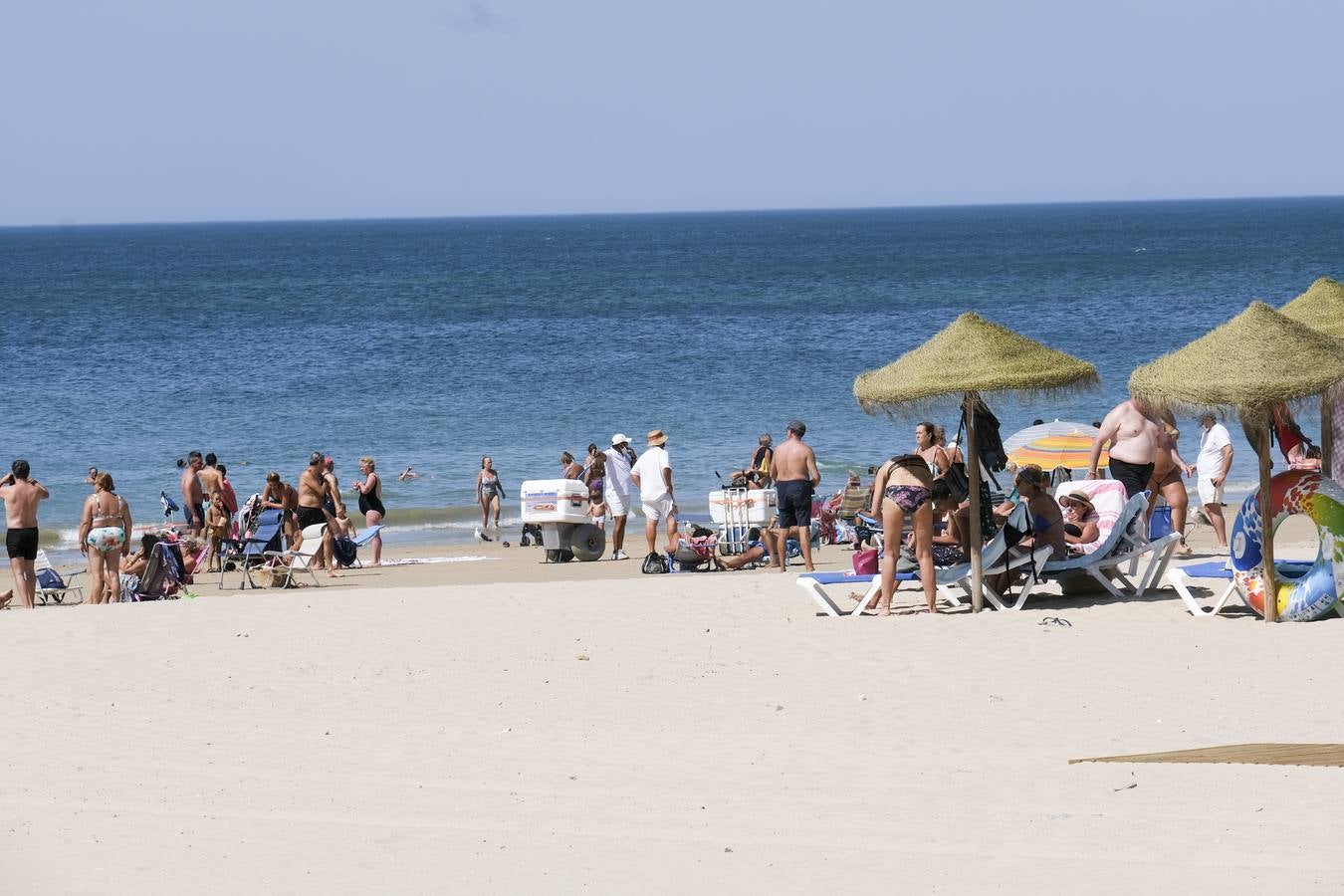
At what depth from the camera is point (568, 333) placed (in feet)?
163

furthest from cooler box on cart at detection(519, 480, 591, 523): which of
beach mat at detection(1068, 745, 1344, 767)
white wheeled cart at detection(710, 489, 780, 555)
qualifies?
beach mat at detection(1068, 745, 1344, 767)

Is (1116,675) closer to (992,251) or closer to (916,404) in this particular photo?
(916,404)

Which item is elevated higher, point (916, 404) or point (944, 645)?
point (916, 404)

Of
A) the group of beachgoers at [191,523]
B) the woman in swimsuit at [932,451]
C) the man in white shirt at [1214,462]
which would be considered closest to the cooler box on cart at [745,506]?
the woman in swimsuit at [932,451]

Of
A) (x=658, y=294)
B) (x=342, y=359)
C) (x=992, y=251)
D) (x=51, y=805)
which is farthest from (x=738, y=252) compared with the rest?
(x=51, y=805)

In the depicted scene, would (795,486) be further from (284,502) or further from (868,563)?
(284,502)

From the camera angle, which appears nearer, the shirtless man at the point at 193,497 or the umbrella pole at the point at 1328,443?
the umbrella pole at the point at 1328,443

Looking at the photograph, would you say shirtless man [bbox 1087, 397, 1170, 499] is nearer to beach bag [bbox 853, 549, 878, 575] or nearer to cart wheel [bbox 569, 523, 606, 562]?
beach bag [bbox 853, 549, 878, 575]

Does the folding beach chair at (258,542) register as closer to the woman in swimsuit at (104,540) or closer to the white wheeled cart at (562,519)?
the woman in swimsuit at (104,540)

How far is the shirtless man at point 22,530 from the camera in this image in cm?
1226

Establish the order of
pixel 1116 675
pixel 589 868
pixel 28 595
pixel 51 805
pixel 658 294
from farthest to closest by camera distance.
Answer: pixel 658 294 < pixel 28 595 < pixel 1116 675 < pixel 51 805 < pixel 589 868

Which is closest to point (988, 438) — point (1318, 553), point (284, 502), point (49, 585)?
point (1318, 553)

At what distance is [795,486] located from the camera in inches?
497

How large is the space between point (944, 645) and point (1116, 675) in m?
1.07
